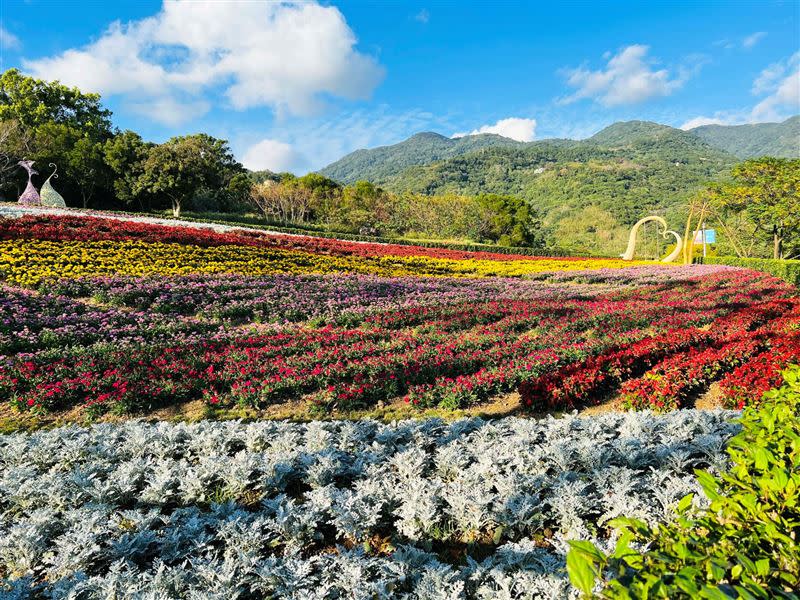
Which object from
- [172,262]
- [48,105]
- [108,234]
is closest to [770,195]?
[172,262]

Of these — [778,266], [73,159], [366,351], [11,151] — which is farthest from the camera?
[73,159]

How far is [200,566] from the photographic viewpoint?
247 centimetres

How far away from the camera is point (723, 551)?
1.33 meters

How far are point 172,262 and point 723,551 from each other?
1625 centimetres

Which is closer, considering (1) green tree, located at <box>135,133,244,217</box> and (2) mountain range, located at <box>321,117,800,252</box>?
(1) green tree, located at <box>135,133,244,217</box>

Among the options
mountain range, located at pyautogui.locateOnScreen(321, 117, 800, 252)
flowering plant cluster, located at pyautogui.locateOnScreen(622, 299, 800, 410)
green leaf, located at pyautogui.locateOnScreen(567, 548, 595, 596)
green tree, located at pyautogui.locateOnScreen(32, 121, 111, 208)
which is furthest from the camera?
mountain range, located at pyautogui.locateOnScreen(321, 117, 800, 252)

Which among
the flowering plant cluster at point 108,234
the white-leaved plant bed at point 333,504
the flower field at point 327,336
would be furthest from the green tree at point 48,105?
the white-leaved plant bed at point 333,504

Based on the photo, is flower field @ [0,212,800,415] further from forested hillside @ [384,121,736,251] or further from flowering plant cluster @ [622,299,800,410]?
forested hillside @ [384,121,736,251]

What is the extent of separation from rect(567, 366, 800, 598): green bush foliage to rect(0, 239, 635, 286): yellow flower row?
14.3 metres

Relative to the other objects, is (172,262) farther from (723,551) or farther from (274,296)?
(723,551)

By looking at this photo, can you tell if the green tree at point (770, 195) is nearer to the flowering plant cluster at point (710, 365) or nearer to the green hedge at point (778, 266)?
the green hedge at point (778, 266)

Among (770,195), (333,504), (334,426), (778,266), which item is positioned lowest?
(334,426)

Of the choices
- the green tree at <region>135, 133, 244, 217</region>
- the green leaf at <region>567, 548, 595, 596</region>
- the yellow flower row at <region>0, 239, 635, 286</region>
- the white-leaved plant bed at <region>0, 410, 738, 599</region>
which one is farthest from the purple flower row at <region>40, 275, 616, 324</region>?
the green tree at <region>135, 133, 244, 217</region>

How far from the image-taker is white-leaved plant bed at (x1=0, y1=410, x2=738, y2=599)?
2455 mm
